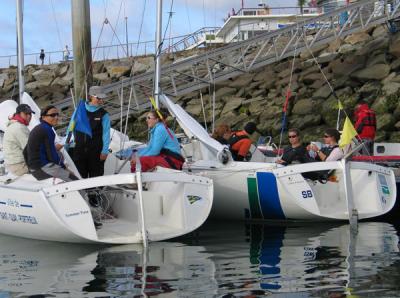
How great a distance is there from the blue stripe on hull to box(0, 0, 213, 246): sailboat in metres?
1.44

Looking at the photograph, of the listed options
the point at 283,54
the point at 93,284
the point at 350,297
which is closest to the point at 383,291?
the point at 350,297

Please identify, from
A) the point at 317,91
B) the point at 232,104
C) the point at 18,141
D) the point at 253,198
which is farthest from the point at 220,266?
the point at 232,104

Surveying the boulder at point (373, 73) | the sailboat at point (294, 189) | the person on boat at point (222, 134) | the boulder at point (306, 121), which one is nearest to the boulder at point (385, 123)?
the boulder at point (306, 121)

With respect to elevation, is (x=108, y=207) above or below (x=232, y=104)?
below

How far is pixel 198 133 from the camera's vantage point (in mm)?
12883

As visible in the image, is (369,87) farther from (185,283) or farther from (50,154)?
(185,283)

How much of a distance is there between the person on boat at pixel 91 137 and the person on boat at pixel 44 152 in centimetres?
106

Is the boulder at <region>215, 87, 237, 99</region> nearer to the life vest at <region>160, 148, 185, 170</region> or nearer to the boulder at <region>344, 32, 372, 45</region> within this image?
the boulder at <region>344, 32, 372, 45</region>

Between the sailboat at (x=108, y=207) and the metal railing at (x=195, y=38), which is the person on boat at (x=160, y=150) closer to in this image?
the sailboat at (x=108, y=207)

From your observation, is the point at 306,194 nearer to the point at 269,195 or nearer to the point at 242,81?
the point at 269,195

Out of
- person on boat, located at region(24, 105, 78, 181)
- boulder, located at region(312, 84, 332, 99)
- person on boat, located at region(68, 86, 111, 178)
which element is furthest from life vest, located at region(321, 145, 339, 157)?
boulder, located at region(312, 84, 332, 99)

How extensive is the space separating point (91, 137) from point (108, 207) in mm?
1027

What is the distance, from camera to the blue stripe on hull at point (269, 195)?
11.3m

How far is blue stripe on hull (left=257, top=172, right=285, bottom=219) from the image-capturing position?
11.3 m
